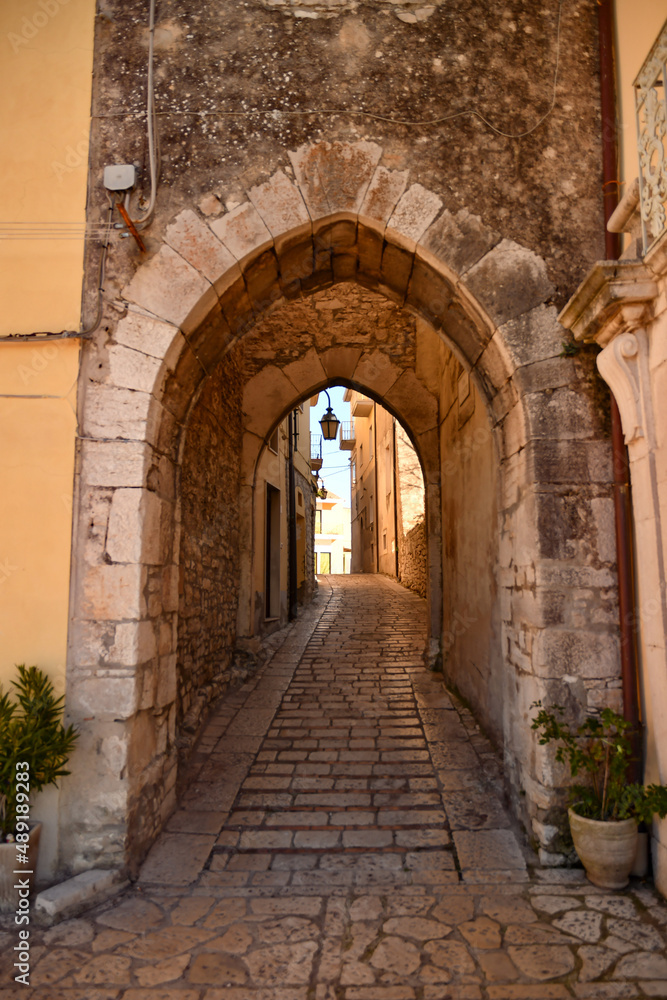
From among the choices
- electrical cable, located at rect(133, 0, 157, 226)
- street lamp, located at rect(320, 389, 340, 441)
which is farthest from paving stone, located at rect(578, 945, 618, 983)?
street lamp, located at rect(320, 389, 340, 441)

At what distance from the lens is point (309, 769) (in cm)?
427

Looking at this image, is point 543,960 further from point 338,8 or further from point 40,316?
point 338,8

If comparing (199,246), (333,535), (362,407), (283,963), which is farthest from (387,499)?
(333,535)

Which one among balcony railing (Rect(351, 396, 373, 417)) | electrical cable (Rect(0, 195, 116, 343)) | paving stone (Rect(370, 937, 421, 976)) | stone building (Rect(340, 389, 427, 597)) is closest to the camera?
paving stone (Rect(370, 937, 421, 976))

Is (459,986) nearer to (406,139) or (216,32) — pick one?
(406,139)

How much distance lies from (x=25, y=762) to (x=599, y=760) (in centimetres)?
263

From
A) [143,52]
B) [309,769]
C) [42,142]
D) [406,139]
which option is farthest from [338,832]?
[143,52]

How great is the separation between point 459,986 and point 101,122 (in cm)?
445

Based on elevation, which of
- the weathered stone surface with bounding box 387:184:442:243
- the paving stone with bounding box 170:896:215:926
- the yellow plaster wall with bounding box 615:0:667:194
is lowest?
the paving stone with bounding box 170:896:215:926

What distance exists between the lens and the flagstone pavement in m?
2.35

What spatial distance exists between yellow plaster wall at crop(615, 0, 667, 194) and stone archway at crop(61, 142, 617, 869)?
0.75 metres

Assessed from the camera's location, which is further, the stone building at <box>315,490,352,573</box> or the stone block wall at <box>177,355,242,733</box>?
the stone building at <box>315,490,352,573</box>

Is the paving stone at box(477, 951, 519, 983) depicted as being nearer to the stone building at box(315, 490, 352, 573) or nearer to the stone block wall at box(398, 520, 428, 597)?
the stone block wall at box(398, 520, 428, 597)

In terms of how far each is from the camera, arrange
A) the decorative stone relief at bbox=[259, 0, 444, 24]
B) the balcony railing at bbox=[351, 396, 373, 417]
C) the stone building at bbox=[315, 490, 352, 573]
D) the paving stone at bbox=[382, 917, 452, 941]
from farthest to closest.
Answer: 1. the stone building at bbox=[315, 490, 352, 573]
2. the balcony railing at bbox=[351, 396, 373, 417]
3. the decorative stone relief at bbox=[259, 0, 444, 24]
4. the paving stone at bbox=[382, 917, 452, 941]
